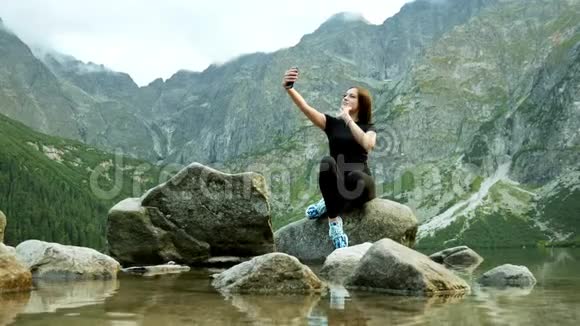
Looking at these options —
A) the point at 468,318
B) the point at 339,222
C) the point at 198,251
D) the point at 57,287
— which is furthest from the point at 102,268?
the point at 468,318

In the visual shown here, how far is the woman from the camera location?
1292cm

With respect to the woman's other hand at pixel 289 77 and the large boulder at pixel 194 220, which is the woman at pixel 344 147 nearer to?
the woman's other hand at pixel 289 77

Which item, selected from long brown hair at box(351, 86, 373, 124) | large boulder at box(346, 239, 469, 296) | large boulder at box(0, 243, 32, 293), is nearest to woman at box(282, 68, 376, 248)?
long brown hair at box(351, 86, 373, 124)

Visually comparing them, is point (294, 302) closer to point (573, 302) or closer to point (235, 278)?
point (235, 278)

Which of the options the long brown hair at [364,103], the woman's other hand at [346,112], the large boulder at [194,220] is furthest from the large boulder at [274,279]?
the large boulder at [194,220]

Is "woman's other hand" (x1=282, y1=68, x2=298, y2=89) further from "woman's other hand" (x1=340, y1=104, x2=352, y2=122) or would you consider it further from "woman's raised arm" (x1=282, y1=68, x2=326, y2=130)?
"woman's other hand" (x1=340, y1=104, x2=352, y2=122)

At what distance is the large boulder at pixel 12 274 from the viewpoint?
9898mm

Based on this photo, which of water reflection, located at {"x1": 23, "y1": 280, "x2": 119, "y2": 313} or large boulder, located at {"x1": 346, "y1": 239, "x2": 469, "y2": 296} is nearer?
water reflection, located at {"x1": 23, "y1": 280, "x2": 119, "y2": 313}

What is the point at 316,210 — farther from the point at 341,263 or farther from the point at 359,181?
the point at 341,263

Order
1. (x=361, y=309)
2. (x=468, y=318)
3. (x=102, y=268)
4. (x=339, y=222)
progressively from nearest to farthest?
(x=468, y=318) → (x=361, y=309) → (x=102, y=268) → (x=339, y=222)

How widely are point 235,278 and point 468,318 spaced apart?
473 centimetres

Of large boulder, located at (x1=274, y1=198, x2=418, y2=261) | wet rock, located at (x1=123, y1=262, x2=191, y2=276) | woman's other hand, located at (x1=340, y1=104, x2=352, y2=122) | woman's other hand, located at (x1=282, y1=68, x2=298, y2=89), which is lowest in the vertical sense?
wet rock, located at (x1=123, y1=262, x2=191, y2=276)

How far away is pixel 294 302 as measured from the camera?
8469mm

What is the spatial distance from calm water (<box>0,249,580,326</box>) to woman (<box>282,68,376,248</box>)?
417 centimetres
